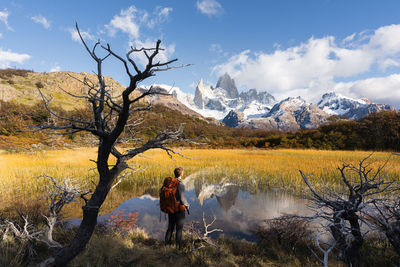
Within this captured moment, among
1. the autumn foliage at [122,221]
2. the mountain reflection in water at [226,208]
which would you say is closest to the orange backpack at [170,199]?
the mountain reflection in water at [226,208]

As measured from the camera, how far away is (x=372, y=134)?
108 feet

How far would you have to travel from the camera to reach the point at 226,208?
816 centimetres

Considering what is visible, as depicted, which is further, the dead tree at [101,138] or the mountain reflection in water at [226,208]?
the mountain reflection in water at [226,208]

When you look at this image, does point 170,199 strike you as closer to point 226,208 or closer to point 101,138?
point 101,138

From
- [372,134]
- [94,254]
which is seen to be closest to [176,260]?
[94,254]

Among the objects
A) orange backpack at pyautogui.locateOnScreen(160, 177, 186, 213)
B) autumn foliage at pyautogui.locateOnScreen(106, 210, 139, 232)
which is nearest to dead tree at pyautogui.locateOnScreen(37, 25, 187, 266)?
orange backpack at pyautogui.locateOnScreen(160, 177, 186, 213)

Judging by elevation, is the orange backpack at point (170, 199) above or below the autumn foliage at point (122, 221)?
above

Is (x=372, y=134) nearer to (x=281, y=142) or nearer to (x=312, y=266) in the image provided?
(x=281, y=142)

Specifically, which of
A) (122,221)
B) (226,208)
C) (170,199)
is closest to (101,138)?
(170,199)

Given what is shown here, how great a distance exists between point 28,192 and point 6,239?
260 inches

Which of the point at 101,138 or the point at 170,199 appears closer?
the point at 101,138

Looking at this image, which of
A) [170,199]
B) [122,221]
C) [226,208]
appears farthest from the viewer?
[226,208]

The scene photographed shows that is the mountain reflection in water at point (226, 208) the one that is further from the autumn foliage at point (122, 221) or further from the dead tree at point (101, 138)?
the dead tree at point (101, 138)

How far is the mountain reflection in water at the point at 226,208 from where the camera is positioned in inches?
261
